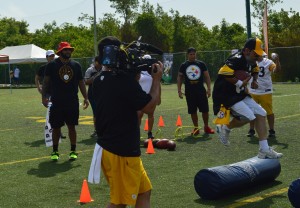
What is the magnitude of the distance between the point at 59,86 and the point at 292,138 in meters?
4.94

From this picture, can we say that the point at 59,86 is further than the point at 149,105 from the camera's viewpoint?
Yes

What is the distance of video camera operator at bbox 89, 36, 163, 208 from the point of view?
526 cm

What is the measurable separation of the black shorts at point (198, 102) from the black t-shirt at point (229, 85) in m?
4.38

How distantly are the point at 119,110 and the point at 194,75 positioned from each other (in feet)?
27.5

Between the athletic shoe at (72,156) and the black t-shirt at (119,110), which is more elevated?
the black t-shirt at (119,110)

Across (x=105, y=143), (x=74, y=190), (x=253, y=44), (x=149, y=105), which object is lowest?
(x=74, y=190)

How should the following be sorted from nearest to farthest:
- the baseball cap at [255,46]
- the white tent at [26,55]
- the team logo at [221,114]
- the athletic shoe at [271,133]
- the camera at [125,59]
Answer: the camera at [125,59]
the baseball cap at [255,46]
the team logo at [221,114]
the athletic shoe at [271,133]
the white tent at [26,55]

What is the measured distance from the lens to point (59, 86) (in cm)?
1020

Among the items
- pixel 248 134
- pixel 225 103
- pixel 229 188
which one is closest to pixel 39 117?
pixel 248 134

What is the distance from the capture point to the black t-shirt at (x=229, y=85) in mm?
8875

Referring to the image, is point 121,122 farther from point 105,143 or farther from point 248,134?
point 248,134

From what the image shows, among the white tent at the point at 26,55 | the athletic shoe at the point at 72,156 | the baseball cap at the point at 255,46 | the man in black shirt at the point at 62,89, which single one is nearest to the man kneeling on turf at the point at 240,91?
the baseball cap at the point at 255,46

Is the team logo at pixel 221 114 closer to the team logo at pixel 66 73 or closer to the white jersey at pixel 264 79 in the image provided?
the team logo at pixel 66 73

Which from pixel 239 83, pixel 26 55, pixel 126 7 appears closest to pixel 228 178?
pixel 239 83
